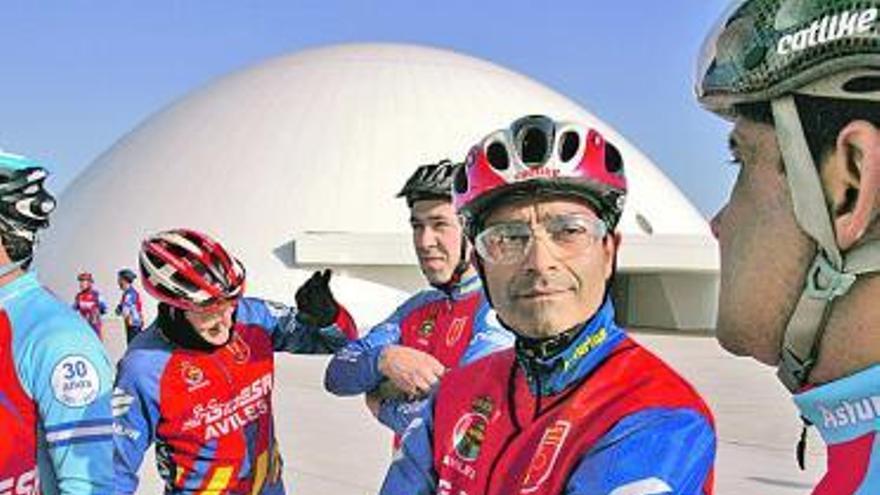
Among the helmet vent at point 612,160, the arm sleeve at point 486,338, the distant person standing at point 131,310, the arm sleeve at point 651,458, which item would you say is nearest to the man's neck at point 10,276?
the arm sleeve at point 486,338

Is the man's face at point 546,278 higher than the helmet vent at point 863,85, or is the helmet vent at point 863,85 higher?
the helmet vent at point 863,85

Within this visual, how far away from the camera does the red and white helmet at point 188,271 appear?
4.26m

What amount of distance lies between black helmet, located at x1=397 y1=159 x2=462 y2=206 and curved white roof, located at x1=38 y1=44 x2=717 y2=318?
3197cm

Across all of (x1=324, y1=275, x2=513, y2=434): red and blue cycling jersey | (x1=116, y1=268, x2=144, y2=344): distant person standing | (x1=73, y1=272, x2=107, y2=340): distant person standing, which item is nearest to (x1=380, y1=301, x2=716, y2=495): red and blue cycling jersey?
(x1=324, y1=275, x2=513, y2=434): red and blue cycling jersey

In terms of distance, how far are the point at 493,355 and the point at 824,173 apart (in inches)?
53.8

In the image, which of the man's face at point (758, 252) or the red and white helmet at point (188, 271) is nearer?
the man's face at point (758, 252)

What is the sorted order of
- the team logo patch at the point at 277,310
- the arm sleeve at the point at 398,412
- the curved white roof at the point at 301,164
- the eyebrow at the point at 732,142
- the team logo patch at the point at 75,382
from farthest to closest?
the curved white roof at the point at 301,164 → the team logo patch at the point at 277,310 → the arm sleeve at the point at 398,412 → the team logo patch at the point at 75,382 → the eyebrow at the point at 732,142

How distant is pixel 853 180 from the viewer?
134cm

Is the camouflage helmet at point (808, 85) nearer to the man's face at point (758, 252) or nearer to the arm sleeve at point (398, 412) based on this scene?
the man's face at point (758, 252)

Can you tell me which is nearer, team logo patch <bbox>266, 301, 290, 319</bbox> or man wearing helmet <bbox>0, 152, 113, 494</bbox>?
man wearing helmet <bbox>0, 152, 113, 494</bbox>

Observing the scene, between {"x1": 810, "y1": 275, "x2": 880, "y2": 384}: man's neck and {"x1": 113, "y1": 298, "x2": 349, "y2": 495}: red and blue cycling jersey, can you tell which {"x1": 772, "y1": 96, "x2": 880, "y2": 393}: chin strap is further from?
{"x1": 113, "y1": 298, "x2": 349, "y2": 495}: red and blue cycling jersey

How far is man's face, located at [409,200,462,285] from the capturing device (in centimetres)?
423

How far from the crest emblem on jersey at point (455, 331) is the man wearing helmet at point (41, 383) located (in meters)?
1.34

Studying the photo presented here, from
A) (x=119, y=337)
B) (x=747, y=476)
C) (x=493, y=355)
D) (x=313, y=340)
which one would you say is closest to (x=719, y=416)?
(x=747, y=476)
